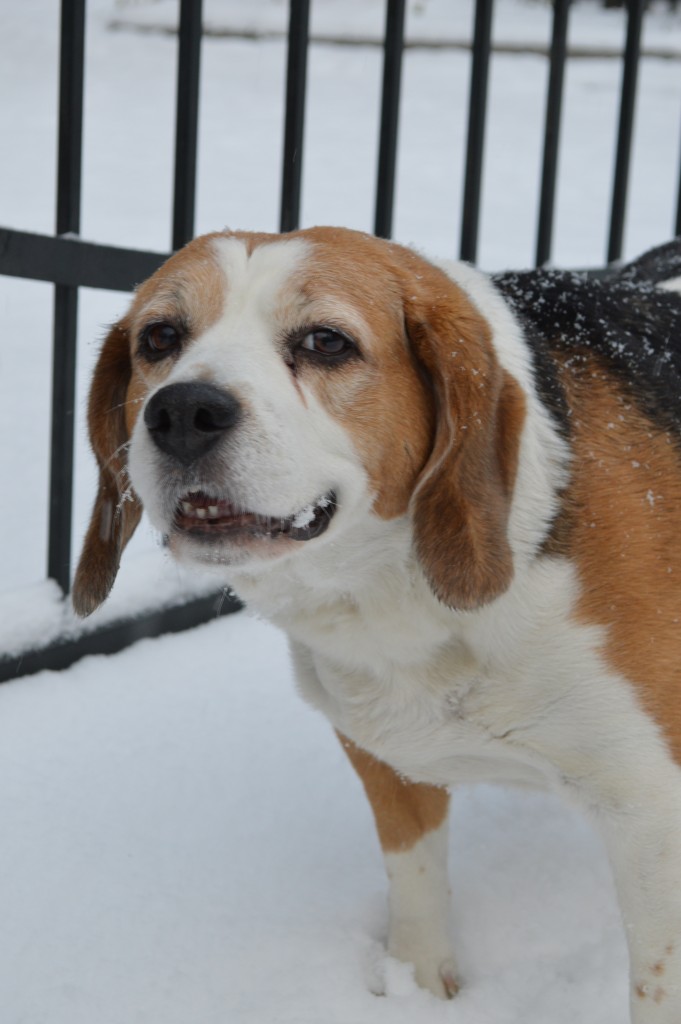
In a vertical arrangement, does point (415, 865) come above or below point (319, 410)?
below

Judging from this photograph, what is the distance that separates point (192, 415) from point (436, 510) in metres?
0.46

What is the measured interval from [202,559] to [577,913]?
1297 millimetres

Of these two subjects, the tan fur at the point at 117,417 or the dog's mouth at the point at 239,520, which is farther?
the tan fur at the point at 117,417

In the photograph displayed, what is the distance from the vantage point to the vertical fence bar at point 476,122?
4.45 m

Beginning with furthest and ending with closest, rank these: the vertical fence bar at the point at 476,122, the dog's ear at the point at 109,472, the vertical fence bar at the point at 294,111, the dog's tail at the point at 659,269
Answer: the vertical fence bar at the point at 476,122, the vertical fence bar at the point at 294,111, the dog's tail at the point at 659,269, the dog's ear at the point at 109,472

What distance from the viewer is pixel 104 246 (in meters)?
3.67

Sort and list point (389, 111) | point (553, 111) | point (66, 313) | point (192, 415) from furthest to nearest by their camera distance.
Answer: point (553, 111) → point (389, 111) → point (66, 313) → point (192, 415)

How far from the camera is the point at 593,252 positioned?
817cm

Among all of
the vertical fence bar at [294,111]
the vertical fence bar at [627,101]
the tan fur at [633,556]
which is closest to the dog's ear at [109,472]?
the tan fur at [633,556]

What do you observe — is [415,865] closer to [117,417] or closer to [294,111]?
[117,417]

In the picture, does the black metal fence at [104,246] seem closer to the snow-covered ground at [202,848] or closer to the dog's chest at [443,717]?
the snow-covered ground at [202,848]

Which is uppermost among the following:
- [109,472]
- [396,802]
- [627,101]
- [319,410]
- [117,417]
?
[627,101]

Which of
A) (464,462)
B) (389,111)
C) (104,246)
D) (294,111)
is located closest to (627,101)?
(389,111)

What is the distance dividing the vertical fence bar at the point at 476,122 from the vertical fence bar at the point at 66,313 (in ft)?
4.88
